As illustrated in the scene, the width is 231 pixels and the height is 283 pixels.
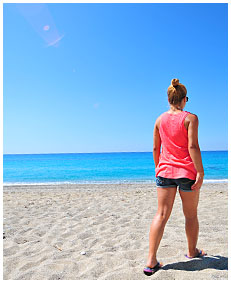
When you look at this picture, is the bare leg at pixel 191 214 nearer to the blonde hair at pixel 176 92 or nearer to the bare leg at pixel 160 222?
the bare leg at pixel 160 222

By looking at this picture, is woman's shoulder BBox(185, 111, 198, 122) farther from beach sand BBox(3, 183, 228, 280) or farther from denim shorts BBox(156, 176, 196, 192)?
beach sand BBox(3, 183, 228, 280)

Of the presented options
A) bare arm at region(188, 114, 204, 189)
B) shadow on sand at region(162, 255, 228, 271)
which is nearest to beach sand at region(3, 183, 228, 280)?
shadow on sand at region(162, 255, 228, 271)

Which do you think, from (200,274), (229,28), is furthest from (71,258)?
(229,28)

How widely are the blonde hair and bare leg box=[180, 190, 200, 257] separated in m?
1.01

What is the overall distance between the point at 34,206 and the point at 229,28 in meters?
6.01

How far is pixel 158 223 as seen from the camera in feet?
8.79

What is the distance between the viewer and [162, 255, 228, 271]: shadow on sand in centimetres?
276

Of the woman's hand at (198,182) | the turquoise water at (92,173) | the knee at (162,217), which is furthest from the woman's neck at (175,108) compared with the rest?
the turquoise water at (92,173)

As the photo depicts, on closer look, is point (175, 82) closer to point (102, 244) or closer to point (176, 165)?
point (176, 165)

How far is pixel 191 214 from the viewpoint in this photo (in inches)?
110

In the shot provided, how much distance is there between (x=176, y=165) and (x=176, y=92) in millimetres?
810

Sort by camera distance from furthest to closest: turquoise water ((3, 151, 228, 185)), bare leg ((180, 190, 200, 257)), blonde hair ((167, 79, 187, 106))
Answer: turquoise water ((3, 151, 228, 185)) < blonde hair ((167, 79, 187, 106)) < bare leg ((180, 190, 200, 257))

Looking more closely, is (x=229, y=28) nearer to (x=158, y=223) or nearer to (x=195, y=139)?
(x=195, y=139)

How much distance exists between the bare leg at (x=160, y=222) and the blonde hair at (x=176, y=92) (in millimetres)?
984
